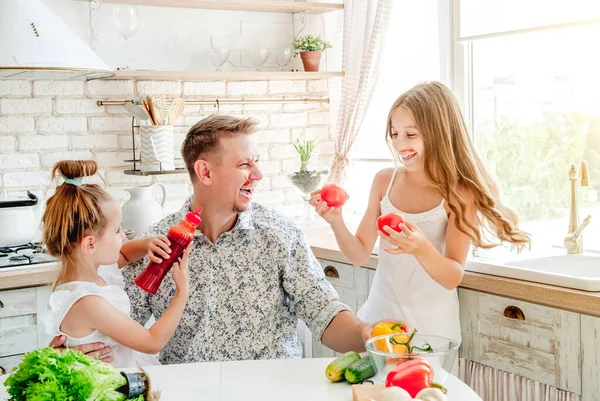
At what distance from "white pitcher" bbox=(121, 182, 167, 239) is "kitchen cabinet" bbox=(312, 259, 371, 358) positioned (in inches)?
31.5

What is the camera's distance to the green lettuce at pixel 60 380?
128cm

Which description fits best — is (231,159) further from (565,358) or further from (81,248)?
(565,358)

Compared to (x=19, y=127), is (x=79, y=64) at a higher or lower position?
higher

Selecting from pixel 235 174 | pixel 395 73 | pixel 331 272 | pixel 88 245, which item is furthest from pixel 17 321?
pixel 395 73

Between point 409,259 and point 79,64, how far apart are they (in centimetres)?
146

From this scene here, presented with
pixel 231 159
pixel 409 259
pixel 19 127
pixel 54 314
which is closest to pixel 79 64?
pixel 19 127

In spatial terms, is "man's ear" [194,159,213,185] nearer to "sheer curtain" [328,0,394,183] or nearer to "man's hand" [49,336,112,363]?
"man's hand" [49,336,112,363]

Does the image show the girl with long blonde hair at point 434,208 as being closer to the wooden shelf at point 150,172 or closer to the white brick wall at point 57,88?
the wooden shelf at point 150,172

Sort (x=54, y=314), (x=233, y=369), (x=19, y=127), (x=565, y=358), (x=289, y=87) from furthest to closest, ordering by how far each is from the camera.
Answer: (x=289, y=87), (x=19, y=127), (x=565, y=358), (x=54, y=314), (x=233, y=369)

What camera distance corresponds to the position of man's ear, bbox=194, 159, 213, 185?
2434mm

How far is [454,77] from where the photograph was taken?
356 centimetres

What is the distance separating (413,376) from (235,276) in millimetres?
1056

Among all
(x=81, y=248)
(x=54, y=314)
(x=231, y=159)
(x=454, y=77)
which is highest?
(x=454, y=77)

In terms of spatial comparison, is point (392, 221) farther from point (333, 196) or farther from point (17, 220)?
point (17, 220)
